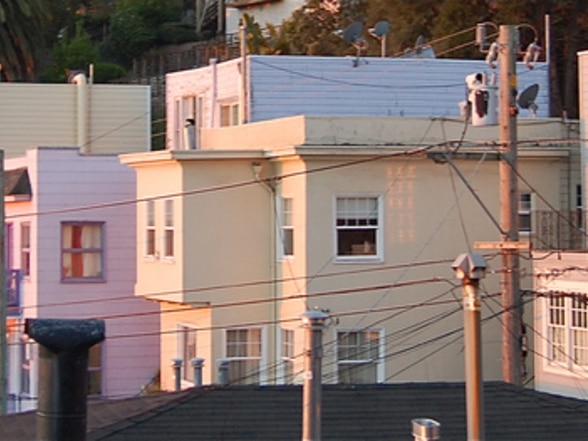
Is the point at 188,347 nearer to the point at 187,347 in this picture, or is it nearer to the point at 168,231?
the point at 187,347

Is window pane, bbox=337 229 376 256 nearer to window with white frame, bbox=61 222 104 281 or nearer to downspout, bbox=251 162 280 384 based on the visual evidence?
downspout, bbox=251 162 280 384

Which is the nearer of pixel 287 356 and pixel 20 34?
pixel 287 356

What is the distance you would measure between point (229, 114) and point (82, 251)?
5.58 metres

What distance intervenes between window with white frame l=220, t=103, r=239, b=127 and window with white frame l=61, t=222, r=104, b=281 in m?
4.61

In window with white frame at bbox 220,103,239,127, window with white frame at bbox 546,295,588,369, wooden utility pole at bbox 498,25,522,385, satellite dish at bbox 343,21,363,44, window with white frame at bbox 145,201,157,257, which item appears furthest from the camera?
window with white frame at bbox 220,103,239,127

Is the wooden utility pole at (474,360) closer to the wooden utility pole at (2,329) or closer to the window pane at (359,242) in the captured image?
the wooden utility pole at (2,329)

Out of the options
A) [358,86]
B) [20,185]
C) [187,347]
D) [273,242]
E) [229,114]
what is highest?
[358,86]

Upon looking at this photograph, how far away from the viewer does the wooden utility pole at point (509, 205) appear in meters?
21.4

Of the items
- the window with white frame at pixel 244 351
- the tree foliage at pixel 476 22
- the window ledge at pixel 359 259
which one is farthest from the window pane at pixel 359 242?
the tree foliage at pixel 476 22

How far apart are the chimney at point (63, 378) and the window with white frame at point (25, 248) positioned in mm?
25942

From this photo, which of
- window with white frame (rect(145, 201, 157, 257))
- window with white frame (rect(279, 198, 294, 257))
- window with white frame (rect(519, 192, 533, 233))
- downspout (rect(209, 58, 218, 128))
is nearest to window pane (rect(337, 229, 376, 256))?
A: window with white frame (rect(279, 198, 294, 257))

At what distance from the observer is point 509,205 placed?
70.4 ft

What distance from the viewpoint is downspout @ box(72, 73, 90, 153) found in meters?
41.6

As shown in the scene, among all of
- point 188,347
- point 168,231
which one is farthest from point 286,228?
point 188,347
